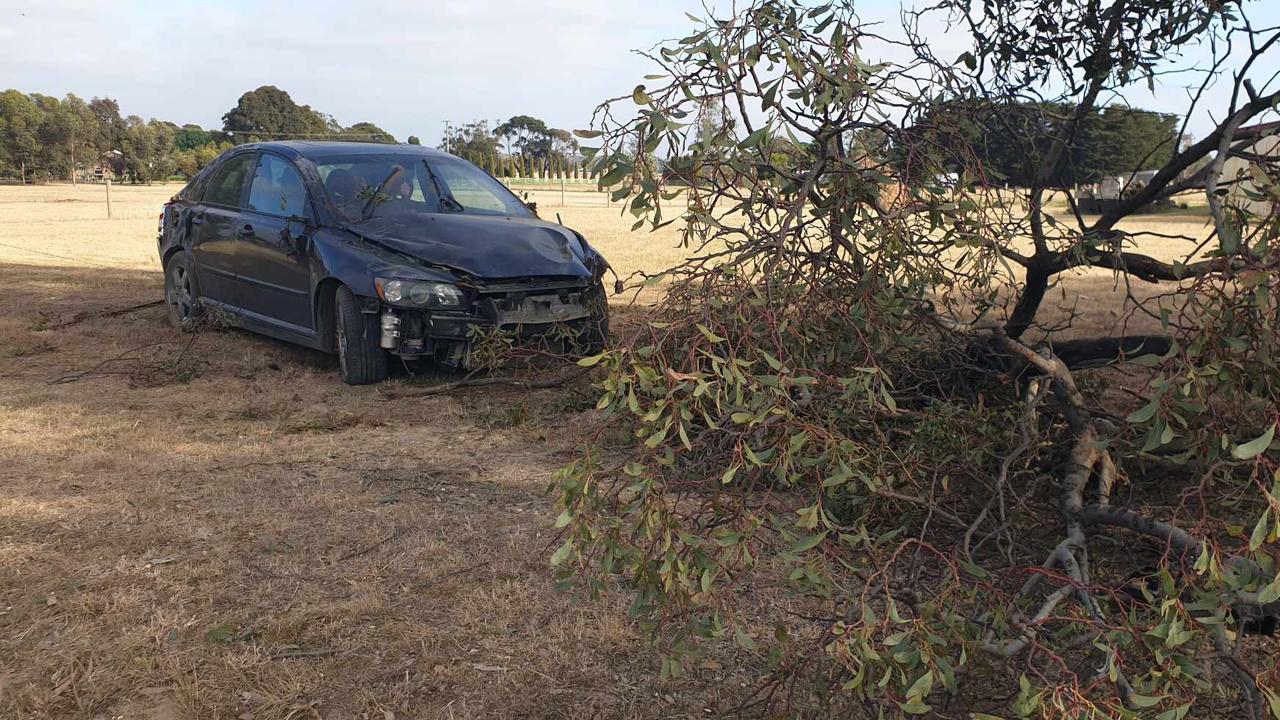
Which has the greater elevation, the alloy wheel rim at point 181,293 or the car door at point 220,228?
the car door at point 220,228

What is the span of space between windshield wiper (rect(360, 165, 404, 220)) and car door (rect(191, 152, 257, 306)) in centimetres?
129

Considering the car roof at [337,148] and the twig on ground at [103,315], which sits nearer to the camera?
the car roof at [337,148]

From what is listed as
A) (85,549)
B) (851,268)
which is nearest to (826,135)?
(851,268)

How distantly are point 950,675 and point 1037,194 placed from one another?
2.99 metres

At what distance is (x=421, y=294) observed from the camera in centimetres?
671

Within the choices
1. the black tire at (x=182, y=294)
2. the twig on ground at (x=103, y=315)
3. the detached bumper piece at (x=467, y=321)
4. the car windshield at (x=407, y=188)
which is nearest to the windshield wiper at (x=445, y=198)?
the car windshield at (x=407, y=188)

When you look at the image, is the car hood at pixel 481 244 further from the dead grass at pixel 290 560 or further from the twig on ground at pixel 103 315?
the twig on ground at pixel 103 315

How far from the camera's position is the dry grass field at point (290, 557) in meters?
3.31

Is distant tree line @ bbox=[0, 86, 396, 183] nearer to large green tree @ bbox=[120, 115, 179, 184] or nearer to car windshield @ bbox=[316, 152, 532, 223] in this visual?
large green tree @ bbox=[120, 115, 179, 184]

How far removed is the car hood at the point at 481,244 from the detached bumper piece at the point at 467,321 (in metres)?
0.16

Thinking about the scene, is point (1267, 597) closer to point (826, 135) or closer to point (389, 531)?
point (826, 135)

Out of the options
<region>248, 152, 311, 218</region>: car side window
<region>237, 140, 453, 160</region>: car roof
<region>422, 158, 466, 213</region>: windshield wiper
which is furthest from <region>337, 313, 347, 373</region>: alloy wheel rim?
<region>237, 140, 453, 160</region>: car roof

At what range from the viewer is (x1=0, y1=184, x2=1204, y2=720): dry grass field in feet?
10.9

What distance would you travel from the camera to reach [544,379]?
734 cm
